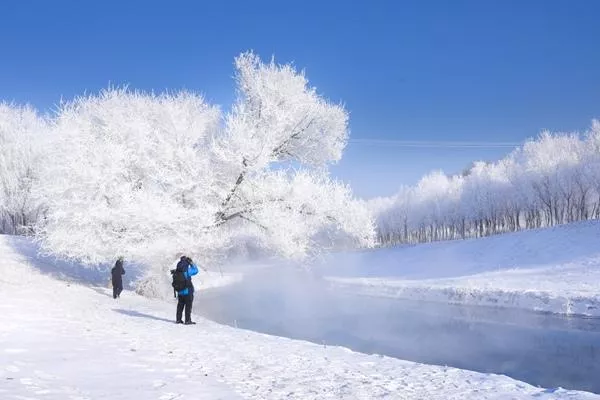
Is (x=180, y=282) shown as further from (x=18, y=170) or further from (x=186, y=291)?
(x=18, y=170)

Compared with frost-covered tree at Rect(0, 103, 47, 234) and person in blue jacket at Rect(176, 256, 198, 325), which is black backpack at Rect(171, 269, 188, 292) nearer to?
person in blue jacket at Rect(176, 256, 198, 325)

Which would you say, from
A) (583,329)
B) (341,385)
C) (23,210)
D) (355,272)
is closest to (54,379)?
(341,385)

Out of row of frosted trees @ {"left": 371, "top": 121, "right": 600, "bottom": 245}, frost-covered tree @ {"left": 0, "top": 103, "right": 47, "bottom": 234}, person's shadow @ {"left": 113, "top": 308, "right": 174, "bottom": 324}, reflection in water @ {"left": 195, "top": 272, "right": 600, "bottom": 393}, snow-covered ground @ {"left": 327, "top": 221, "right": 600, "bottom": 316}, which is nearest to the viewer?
reflection in water @ {"left": 195, "top": 272, "right": 600, "bottom": 393}

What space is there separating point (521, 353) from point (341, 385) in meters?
10.3

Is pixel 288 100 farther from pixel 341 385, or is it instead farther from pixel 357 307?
pixel 341 385

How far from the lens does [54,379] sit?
835 cm

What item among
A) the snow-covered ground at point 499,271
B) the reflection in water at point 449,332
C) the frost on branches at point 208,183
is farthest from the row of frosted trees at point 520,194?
the frost on branches at point 208,183

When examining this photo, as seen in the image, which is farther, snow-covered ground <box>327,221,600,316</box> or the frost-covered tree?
the frost-covered tree

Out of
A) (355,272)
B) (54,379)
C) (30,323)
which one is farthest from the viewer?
(355,272)

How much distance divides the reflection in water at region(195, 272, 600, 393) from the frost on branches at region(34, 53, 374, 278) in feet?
13.5

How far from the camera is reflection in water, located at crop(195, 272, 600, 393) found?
48.7 ft

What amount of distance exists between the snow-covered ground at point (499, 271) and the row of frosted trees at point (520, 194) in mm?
17246

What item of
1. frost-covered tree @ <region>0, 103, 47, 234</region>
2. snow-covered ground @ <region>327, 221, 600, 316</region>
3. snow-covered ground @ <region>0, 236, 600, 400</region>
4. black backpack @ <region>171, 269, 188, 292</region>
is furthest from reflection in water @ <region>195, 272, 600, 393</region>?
frost-covered tree @ <region>0, 103, 47, 234</region>

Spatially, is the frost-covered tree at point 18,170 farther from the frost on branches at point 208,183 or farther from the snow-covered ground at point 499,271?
the snow-covered ground at point 499,271
